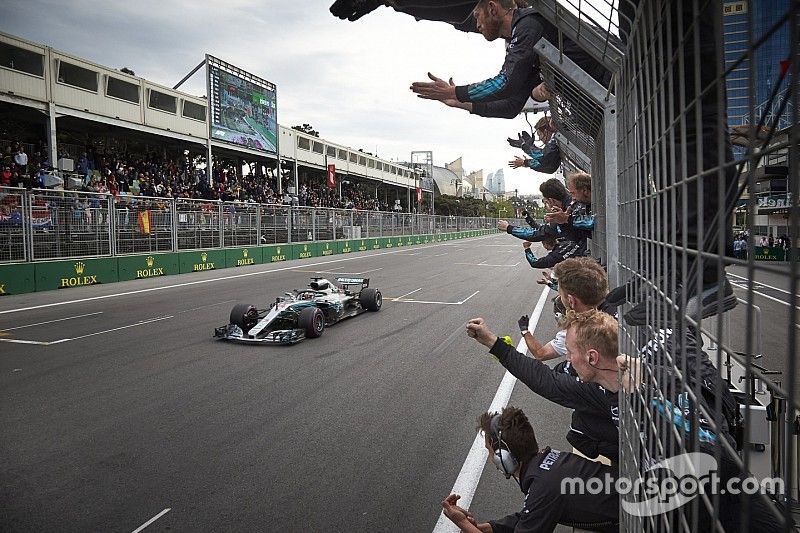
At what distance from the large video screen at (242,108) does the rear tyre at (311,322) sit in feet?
77.1

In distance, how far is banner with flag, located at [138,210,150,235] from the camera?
15.7m

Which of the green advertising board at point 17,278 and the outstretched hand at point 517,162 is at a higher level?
the outstretched hand at point 517,162

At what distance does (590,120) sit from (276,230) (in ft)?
65.6

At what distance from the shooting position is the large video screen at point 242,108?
28.8 m

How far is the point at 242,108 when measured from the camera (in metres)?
31.2

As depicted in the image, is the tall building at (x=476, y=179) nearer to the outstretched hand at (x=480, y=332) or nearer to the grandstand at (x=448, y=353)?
the grandstand at (x=448, y=353)

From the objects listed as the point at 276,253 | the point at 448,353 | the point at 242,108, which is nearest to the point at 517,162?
the point at 448,353

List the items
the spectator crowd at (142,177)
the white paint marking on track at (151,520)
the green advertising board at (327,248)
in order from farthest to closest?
1. the green advertising board at (327,248)
2. the spectator crowd at (142,177)
3. the white paint marking on track at (151,520)

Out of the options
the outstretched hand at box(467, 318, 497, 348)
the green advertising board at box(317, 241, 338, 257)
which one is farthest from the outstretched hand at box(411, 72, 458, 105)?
the green advertising board at box(317, 241, 338, 257)

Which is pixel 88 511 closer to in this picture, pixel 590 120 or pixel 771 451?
pixel 771 451

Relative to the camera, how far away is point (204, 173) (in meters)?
28.8

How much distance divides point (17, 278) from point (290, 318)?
8082 millimetres

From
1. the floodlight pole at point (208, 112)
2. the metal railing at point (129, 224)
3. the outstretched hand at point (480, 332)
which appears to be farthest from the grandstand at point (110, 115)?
the outstretched hand at point (480, 332)

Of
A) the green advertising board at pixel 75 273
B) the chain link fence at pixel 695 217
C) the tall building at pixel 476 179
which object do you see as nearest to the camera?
the chain link fence at pixel 695 217
